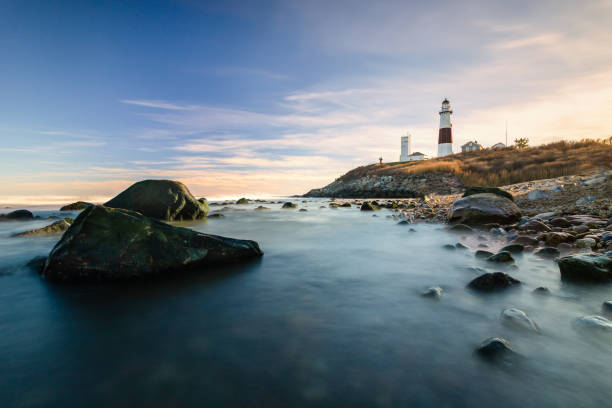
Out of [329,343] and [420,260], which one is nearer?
[329,343]

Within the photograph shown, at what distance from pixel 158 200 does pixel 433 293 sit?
9.42 metres

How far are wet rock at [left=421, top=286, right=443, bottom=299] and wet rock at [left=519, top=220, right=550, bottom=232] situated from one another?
15.3 ft

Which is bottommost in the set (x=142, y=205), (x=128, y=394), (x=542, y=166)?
(x=128, y=394)

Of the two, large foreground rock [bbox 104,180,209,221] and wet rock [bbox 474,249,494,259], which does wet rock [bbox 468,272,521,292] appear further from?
large foreground rock [bbox 104,180,209,221]

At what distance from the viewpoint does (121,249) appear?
3.28 metres

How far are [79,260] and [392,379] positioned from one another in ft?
11.7

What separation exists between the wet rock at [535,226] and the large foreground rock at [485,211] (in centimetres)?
132

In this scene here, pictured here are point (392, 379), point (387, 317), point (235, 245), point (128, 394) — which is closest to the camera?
point (128, 394)

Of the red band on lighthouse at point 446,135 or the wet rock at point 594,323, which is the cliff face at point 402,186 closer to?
the red band on lighthouse at point 446,135

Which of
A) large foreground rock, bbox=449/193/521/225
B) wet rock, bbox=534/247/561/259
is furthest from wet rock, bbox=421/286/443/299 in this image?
large foreground rock, bbox=449/193/521/225

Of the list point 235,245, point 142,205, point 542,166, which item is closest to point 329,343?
point 235,245

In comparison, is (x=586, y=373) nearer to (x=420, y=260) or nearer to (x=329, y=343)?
(x=329, y=343)

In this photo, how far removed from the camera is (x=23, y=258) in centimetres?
418

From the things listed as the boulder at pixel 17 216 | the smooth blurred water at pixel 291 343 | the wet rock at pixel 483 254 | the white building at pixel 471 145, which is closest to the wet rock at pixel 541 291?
the smooth blurred water at pixel 291 343
